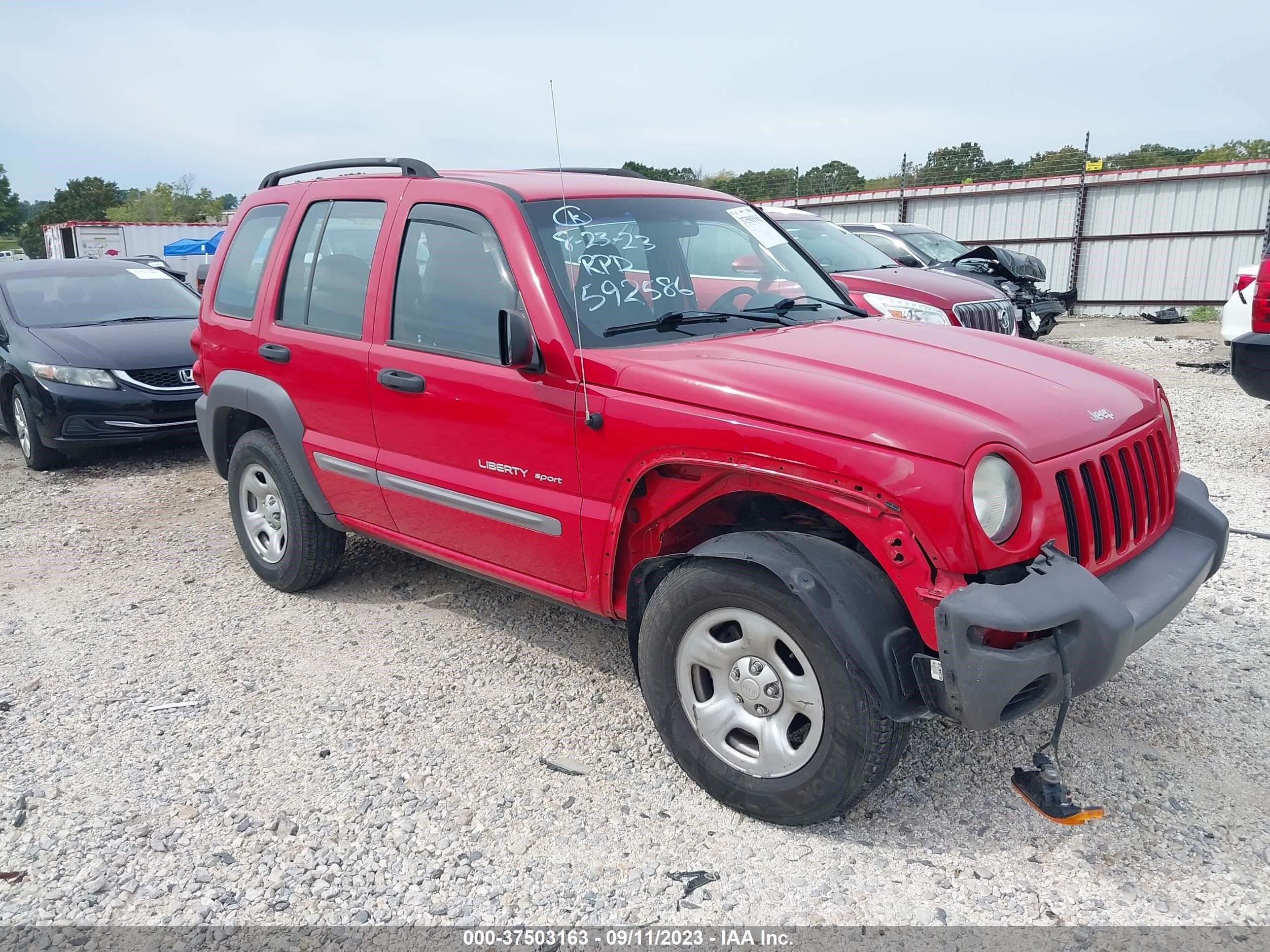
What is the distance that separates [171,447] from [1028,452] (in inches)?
306

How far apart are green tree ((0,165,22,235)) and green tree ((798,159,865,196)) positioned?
11603 centimetres

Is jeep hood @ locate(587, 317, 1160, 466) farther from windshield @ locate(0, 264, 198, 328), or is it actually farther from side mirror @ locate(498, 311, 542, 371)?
windshield @ locate(0, 264, 198, 328)

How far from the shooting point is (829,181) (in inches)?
925

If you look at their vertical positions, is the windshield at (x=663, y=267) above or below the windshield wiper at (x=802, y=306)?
above

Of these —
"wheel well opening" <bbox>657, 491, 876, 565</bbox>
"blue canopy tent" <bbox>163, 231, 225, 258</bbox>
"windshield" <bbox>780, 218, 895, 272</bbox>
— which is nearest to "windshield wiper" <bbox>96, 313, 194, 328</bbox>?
"windshield" <bbox>780, 218, 895, 272</bbox>

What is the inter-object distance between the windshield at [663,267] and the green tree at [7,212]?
130 meters

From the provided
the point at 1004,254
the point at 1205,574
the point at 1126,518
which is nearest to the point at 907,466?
the point at 1126,518

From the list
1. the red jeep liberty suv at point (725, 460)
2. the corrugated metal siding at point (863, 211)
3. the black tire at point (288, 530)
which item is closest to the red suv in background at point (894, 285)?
the red jeep liberty suv at point (725, 460)

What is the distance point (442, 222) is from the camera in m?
3.73

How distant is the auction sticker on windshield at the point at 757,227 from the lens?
4.23m

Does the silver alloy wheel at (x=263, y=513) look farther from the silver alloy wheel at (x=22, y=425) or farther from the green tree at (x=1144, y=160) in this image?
the green tree at (x=1144, y=160)

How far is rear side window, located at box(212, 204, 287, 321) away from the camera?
461 cm

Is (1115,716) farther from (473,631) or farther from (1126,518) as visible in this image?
(473,631)

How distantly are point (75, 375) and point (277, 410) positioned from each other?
4.06 metres
